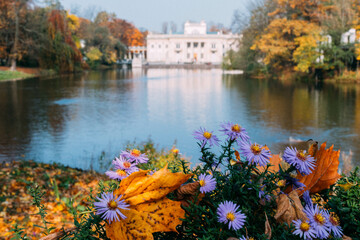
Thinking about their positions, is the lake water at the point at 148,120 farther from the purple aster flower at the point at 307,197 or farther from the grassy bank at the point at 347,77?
the grassy bank at the point at 347,77

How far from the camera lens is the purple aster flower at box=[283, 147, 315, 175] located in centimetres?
102

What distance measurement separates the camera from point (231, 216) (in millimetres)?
920

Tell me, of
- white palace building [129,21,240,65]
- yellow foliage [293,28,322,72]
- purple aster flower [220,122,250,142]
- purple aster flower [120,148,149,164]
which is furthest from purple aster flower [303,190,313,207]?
white palace building [129,21,240,65]

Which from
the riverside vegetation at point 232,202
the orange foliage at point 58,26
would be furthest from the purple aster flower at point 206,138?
the orange foliage at point 58,26

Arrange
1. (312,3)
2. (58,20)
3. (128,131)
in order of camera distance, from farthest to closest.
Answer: (58,20) < (312,3) < (128,131)

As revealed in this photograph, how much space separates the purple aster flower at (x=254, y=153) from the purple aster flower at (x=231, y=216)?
0.47 ft

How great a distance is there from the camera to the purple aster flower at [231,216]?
91cm

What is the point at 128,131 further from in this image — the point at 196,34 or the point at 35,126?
the point at 196,34

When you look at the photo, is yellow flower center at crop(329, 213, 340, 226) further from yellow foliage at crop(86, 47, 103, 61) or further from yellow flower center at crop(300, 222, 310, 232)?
yellow foliage at crop(86, 47, 103, 61)

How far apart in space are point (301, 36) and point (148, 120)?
82.2ft

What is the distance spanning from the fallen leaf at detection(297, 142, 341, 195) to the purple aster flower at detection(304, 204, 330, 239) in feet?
0.56

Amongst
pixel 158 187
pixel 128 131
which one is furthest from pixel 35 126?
pixel 158 187

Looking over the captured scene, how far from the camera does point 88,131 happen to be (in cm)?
1183

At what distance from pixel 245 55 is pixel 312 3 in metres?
8.48
